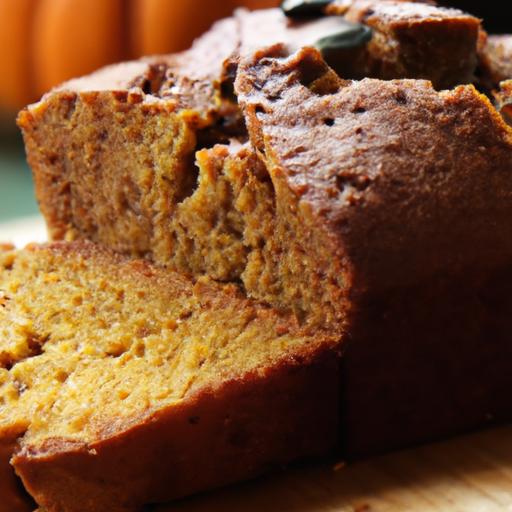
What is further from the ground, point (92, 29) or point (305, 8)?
point (305, 8)

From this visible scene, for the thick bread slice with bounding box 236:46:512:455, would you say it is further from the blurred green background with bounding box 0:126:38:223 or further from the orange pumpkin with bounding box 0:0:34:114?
the orange pumpkin with bounding box 0:0:34:114

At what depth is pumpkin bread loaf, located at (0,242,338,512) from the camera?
2031 mm

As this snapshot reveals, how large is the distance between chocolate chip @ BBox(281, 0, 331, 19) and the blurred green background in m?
2.70

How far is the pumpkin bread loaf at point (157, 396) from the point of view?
203 centimetres

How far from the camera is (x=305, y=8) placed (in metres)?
2.82

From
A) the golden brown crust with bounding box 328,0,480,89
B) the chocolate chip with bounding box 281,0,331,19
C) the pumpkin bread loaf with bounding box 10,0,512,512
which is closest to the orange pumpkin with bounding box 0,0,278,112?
the chocolate chip with bounding box 281,0,331,19

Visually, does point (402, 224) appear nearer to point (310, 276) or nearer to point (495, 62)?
point (310, 276)

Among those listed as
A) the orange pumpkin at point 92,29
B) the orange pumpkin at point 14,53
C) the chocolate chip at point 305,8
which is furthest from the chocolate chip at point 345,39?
the orange pumpkin at point 14,53

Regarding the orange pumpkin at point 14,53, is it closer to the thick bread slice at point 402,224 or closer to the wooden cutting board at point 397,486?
the thick bread slice at point 402,224

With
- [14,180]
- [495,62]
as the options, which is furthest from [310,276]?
[14,180]

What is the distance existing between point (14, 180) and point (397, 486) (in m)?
4.19

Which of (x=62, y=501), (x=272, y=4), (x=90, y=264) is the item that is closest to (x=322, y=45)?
(x=90, y=264)

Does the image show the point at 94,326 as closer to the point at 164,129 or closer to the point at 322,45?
the point at 164,129

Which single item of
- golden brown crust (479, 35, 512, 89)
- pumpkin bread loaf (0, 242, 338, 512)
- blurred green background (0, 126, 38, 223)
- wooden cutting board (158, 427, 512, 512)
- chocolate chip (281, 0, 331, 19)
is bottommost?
blurred green background (0, 126, 38, 223)
